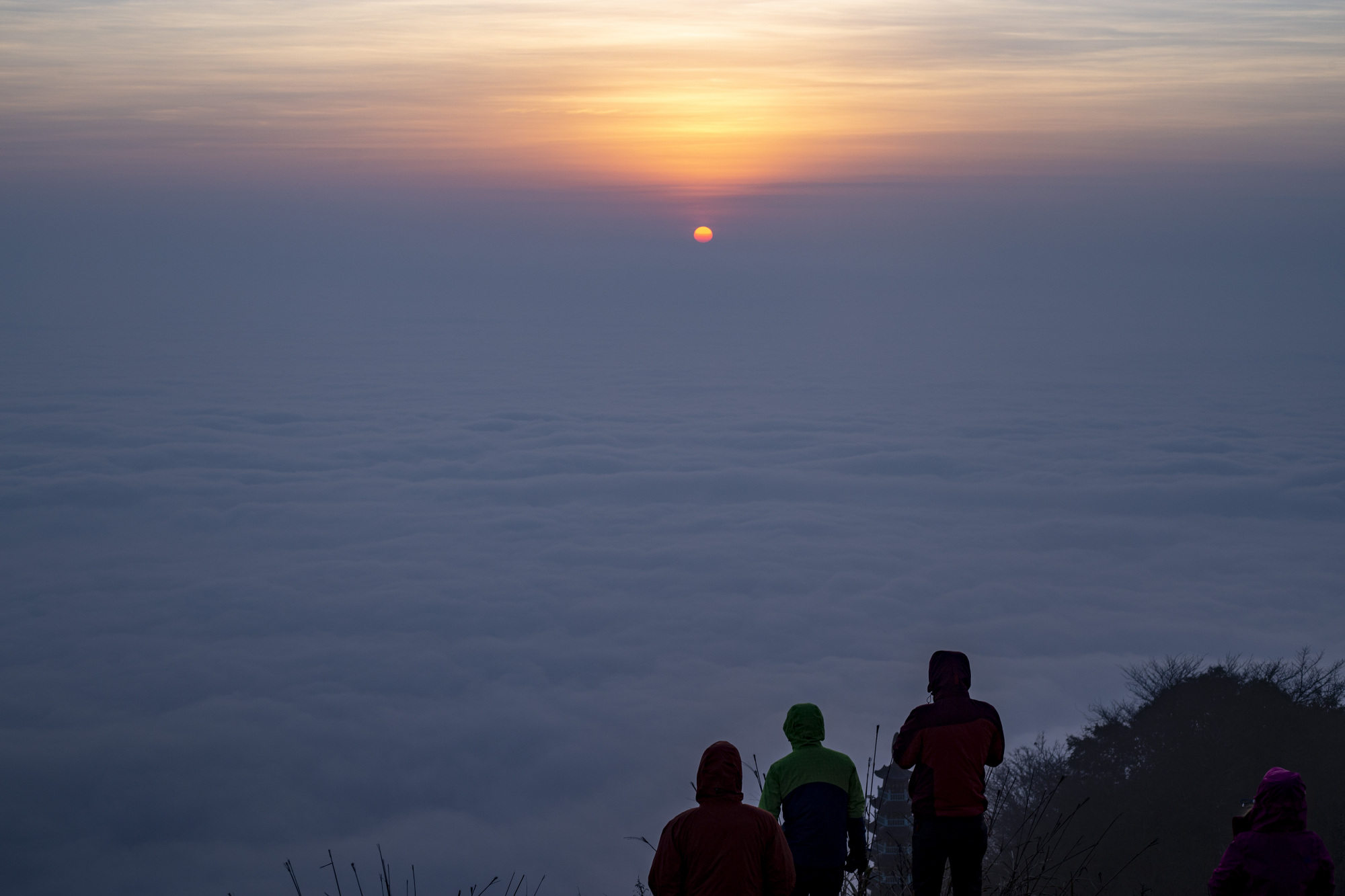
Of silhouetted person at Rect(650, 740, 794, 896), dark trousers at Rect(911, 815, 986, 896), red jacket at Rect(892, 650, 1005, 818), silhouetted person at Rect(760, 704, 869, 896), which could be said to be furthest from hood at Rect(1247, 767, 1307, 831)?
silhouetted person at Rect(650, 740, 794, 896)

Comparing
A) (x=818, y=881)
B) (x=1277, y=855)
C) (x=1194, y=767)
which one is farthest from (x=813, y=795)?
(x=1194, y=767)

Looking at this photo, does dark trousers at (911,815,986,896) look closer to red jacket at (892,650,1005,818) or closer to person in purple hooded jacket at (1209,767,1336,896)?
red jacket at (892,650,1005,818)

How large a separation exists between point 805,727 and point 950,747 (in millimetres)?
669

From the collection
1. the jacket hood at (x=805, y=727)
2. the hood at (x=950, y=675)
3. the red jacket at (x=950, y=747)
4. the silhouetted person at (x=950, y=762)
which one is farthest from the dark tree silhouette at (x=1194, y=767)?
the jacket hood at (x=805, y=727)

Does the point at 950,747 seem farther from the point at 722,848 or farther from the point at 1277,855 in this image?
the point at 722,848

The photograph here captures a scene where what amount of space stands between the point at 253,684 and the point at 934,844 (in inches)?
2362

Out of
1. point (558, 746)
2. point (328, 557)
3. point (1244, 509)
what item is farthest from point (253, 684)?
point (1244, 509)

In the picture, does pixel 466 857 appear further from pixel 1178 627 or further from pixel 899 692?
pixel 1178 627

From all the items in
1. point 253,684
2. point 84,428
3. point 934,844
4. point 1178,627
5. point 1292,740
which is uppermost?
point 84,428

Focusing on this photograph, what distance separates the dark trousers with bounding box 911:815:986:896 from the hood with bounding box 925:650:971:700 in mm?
545

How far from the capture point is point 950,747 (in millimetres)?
4145

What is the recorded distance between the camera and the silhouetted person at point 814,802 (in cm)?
397

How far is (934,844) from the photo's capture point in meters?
4.22

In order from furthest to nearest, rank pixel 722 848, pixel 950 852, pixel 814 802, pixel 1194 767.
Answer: pixel 1194 767 → pixel 950 852 → pixel 814 802 → pixel 722 848
